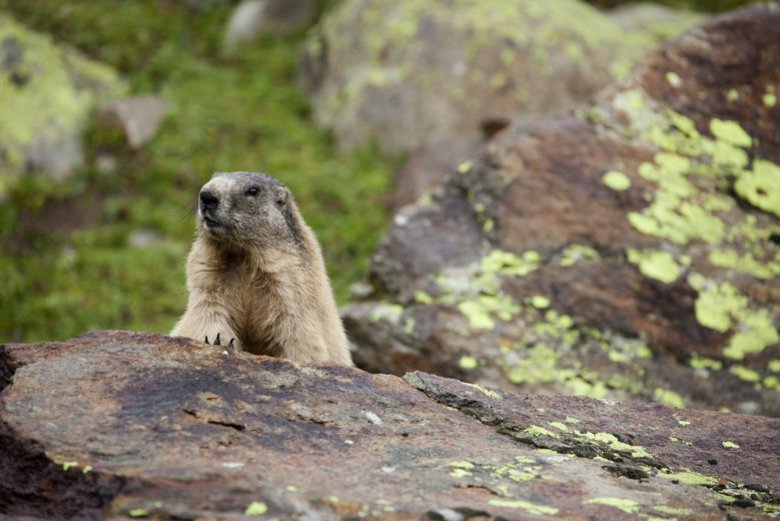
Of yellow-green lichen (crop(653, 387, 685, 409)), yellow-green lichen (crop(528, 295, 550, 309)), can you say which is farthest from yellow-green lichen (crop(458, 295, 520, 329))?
yellow-green lichen (crop(653, 387, 685, 409))

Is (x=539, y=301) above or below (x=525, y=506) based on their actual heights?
above

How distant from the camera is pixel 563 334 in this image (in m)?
8.71

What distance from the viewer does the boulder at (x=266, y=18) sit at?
57.0 feet

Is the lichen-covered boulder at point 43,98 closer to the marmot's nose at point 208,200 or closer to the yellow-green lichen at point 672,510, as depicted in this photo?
the marmot's nose at point 208,200

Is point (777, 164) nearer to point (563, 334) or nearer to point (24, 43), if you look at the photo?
point (563, 334)

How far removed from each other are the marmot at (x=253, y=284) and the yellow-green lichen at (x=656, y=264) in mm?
3551

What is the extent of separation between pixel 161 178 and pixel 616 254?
7763 mm

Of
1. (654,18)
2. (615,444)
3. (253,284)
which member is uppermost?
(654,18)

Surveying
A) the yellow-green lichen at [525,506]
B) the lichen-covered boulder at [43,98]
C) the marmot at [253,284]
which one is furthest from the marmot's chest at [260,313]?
the lichen-covered boulder at [43,98]

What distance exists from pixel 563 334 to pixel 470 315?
918mm

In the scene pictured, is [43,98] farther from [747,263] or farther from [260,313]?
[747,263]

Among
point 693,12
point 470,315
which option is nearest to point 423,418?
point 470,315

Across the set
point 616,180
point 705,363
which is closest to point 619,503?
point 705,363

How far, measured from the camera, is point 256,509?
3750 mm
